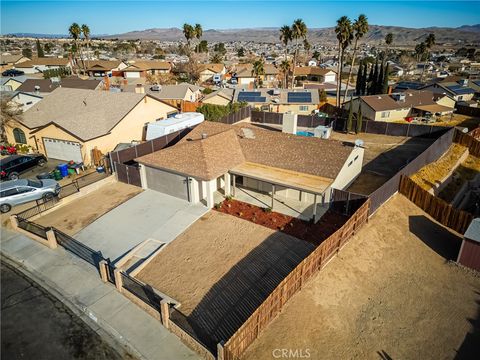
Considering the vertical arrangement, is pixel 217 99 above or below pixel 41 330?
above

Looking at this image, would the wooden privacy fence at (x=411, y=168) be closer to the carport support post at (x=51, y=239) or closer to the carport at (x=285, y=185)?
the carport at (x=285, y=185)

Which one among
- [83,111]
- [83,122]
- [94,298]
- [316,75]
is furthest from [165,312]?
[316,75]

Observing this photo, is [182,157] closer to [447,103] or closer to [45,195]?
[45,195]

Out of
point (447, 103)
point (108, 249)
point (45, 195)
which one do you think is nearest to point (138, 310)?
point (108, 249)

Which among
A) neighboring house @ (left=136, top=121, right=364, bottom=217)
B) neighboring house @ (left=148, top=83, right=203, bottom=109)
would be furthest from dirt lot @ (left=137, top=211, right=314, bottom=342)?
neighboring house @ (left=148, top=83, right=203, bottom=109)

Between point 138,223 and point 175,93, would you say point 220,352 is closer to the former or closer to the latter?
point 138,223
